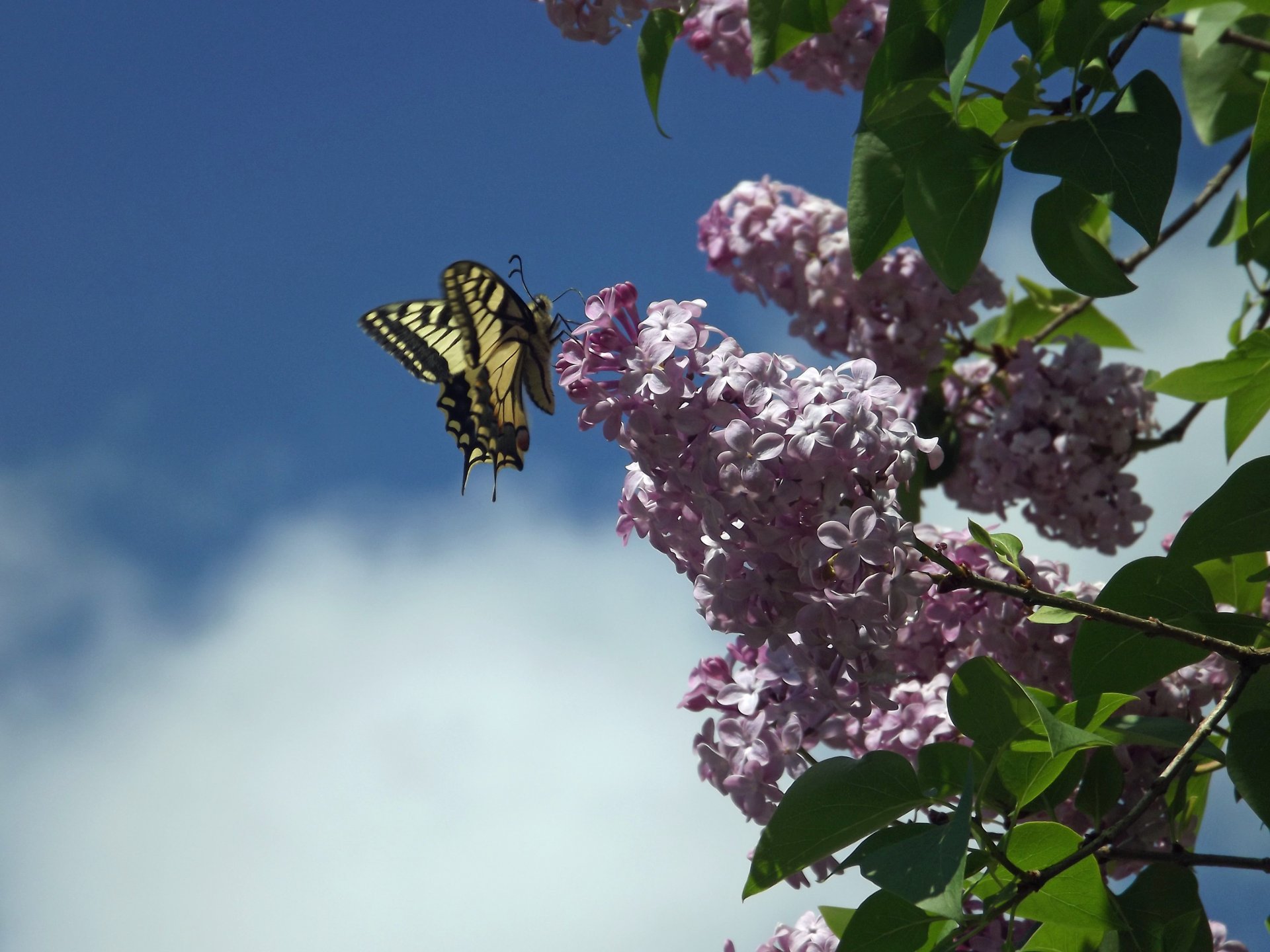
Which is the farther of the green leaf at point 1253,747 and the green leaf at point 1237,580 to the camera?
the green leaf at point 1237,580

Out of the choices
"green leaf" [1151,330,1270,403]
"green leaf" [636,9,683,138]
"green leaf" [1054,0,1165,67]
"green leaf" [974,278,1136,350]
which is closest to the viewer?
"green leaf" [1054,0,1165,67]

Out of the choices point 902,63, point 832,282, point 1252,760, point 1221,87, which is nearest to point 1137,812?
point 1252,760

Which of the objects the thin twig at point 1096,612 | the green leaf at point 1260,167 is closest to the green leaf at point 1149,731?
the thin twig at point 1096,612

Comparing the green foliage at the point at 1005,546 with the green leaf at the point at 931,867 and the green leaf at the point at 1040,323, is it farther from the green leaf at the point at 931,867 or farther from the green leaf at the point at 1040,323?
the green leaf at the point at 1040,323

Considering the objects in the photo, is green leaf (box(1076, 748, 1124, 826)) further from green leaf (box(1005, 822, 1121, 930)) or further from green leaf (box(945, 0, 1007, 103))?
green leaf (box(945, 0, 1007, 103))

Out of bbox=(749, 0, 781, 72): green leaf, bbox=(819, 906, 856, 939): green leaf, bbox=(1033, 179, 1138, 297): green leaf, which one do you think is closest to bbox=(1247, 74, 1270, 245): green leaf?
bbox=(1033, 179, 1138, 297): green leaf

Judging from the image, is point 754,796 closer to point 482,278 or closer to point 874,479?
point 874,479
